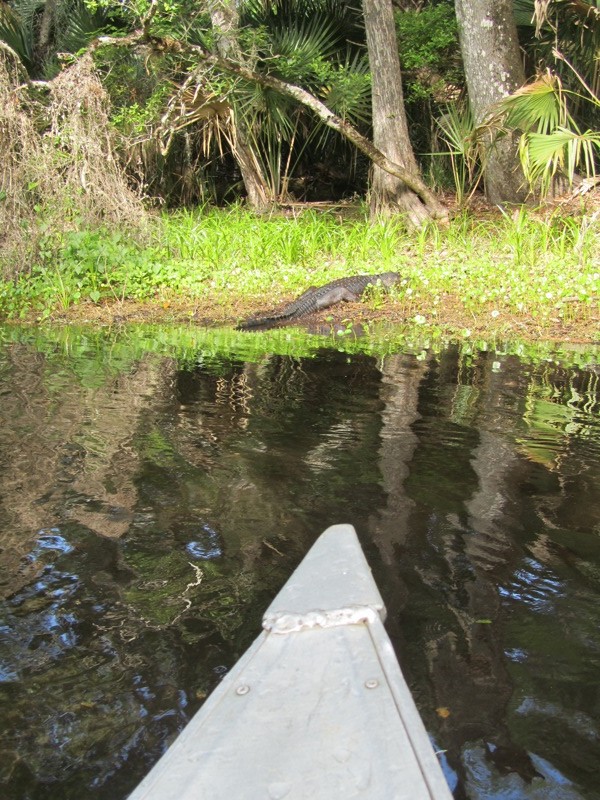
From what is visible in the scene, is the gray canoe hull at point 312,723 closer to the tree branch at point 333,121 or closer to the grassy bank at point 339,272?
the grassy bank at point 339,272

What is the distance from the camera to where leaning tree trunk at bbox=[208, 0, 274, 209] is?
10.6 metres

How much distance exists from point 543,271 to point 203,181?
7.01m

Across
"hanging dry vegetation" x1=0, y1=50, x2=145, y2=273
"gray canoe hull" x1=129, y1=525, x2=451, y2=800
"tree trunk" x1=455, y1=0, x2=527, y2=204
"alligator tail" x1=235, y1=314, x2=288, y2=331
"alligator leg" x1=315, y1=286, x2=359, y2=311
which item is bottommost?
"alligator tail" x1=235, y1=314, x2=288, y2=331

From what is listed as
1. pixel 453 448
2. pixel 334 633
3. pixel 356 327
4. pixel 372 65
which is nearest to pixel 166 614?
pixel 334 633

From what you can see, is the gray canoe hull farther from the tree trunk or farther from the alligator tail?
the tree trunk

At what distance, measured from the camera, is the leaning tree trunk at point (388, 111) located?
10250 millimetres

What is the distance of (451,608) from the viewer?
282cm

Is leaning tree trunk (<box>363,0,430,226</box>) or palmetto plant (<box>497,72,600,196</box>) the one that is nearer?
palmetto plant (<box>497,72,600,196</box>)

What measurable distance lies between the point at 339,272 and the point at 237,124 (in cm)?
365

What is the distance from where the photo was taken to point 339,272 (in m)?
9.32

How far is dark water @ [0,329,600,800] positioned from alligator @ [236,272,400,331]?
6.33ft

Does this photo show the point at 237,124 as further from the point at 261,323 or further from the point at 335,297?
the point at 261,323

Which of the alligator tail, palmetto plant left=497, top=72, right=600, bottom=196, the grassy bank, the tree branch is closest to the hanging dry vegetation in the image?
the grassy bank

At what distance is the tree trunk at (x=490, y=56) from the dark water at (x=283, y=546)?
5.13 meters
